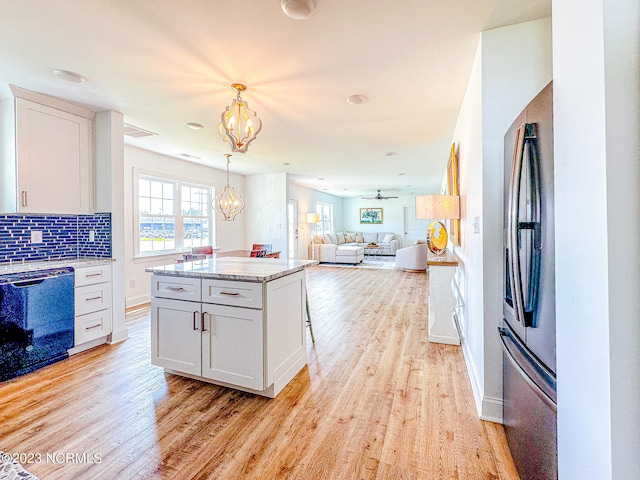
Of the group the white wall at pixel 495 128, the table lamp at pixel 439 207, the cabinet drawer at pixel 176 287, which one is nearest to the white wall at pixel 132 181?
the cabinet drawer at pixel 176 287

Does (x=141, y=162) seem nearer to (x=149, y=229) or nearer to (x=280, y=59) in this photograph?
(x=149, y=229)

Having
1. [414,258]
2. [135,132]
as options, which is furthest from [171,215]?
[414,258]

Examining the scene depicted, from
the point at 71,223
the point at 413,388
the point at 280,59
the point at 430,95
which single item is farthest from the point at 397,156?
the point at 71,223

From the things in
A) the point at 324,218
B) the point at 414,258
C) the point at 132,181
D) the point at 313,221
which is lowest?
the point at 414,258

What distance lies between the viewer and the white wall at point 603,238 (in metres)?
0.60

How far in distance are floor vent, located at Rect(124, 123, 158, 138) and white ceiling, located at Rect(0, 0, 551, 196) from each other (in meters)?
0.20

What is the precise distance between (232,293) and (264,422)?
33.4 inches

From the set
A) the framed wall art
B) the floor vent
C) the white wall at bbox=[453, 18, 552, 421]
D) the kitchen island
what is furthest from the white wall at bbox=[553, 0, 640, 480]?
the framed wall art

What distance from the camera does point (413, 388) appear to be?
2.23m

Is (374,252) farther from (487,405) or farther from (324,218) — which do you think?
(487,405)

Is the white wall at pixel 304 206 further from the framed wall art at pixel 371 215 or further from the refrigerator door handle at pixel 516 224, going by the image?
the refrigerator door handle at pixel 516 224

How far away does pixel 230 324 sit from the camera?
2113mm

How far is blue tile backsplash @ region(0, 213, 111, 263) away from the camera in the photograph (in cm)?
294

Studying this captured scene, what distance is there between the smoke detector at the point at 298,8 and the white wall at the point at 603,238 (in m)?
1.27
